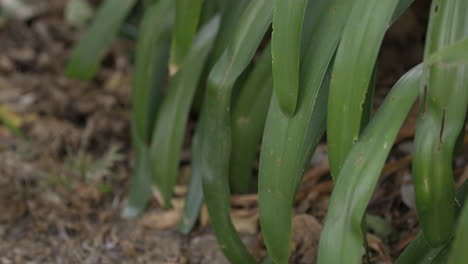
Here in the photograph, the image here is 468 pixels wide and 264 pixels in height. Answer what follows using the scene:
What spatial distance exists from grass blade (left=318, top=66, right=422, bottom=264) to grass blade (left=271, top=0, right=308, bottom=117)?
147 millimetres

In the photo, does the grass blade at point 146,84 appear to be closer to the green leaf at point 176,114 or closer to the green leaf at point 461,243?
the green leaf at point 176,114

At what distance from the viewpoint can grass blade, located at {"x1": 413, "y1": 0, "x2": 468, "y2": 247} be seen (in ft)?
3.33

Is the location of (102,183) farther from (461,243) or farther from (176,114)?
(461,243)

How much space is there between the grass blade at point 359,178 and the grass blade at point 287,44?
15cm

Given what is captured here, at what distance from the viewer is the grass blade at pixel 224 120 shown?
4.13ft

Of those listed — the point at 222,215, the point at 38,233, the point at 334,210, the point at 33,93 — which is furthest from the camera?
the point at 33,93

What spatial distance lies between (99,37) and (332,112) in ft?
2.91

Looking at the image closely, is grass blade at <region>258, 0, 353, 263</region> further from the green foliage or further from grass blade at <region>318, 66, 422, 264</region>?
grass blade at <region>318, 66, 422, 264</region>

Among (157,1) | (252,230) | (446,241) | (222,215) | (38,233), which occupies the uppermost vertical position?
(157,1)

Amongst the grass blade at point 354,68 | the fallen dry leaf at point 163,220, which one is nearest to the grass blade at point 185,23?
the grass blade at point 354,68

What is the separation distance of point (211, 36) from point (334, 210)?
68 centimetres

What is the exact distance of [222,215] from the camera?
53.2 inches

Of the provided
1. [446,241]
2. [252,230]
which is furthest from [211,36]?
[446,241]

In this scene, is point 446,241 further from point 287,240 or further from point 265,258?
point 265,258
